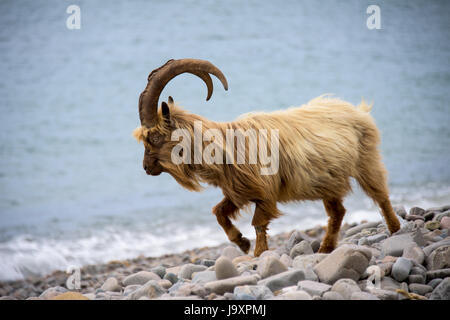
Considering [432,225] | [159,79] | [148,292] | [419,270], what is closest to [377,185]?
[432,225]

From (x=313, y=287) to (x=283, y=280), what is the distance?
1.02ft

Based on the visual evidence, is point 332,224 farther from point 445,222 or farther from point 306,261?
point 445,222

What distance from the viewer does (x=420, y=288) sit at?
4.24m

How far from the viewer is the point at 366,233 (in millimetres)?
6555

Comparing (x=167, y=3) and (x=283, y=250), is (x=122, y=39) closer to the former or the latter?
(x=167, y=3)

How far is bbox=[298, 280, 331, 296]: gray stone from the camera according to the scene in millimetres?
3906

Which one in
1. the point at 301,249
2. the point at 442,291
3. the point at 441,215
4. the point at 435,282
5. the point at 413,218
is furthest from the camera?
the point at 413,218

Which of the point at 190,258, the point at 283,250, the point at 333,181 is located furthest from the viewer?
the point at 190,258

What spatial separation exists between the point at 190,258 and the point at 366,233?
3.04 m

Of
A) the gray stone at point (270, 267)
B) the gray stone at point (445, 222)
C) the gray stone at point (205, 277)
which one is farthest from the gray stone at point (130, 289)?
the gray stone at point (445, 222)

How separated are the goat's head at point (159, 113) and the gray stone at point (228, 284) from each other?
1.51 metres

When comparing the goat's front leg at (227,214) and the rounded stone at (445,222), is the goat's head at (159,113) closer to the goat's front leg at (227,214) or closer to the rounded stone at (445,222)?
the goat's front leg at (227,214)

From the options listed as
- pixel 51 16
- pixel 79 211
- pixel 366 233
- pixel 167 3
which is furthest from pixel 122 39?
pixel 366 233

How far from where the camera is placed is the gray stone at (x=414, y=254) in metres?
4.64
